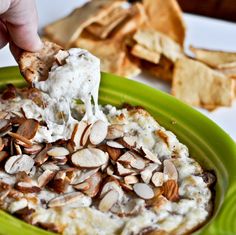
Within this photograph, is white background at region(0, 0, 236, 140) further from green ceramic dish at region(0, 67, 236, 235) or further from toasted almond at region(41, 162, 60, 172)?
toasted almond at region(41, 162, 60, 172)

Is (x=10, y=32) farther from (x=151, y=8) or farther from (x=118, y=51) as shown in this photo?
(x=151, y=8)

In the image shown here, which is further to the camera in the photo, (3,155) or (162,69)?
(162,69)

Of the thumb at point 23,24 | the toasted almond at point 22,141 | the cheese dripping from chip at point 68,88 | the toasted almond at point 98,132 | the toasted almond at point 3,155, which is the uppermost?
the thumb at point 23,24

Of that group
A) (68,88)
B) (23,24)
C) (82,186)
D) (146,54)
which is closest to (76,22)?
(146,54)

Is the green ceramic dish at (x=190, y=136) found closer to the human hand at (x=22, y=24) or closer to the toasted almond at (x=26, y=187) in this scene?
the toasted almond at (x=26, y=187)

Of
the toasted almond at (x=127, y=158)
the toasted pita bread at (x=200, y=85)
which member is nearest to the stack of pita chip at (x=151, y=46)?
the toasted pita bread at (x=200, y=85)

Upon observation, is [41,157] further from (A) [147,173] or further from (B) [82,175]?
(A) [147,173]
